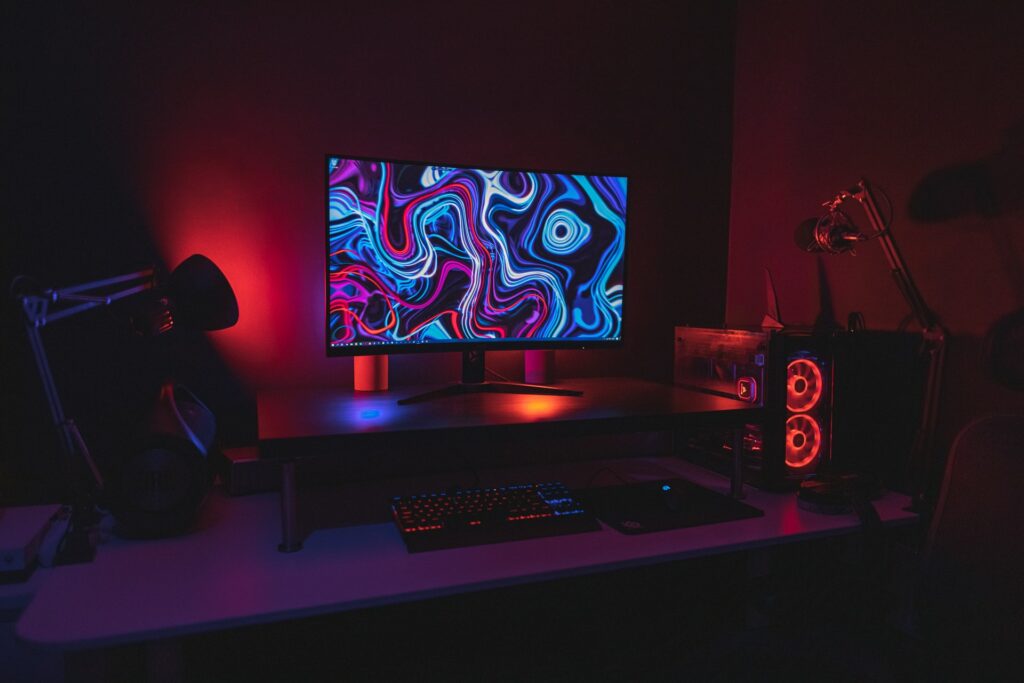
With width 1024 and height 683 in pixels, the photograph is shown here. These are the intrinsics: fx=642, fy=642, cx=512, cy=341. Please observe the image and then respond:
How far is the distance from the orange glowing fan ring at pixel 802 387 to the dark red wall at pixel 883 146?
1.07ft

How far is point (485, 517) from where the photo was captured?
119cm

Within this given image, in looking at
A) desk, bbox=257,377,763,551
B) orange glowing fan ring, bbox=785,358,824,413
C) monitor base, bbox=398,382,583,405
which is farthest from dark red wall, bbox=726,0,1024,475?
→ monitor base, bbox=398,382,583,405

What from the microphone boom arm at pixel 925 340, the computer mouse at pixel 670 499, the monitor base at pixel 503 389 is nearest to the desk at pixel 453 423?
the monitor base at pixel 503 389

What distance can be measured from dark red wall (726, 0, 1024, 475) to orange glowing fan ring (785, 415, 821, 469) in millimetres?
332

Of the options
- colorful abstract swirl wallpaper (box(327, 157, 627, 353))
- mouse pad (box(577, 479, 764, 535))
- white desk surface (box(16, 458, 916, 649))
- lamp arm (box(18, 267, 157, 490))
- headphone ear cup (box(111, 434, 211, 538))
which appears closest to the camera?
white desk surface (box(16, 458, 916, 649))

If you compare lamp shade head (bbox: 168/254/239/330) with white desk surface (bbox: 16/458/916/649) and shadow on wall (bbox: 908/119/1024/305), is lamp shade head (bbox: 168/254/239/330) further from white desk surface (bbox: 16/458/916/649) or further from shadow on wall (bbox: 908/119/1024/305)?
shadow on wall (bbox: 908/119/1024/305)

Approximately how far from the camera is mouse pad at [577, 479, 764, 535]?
4.03 feet


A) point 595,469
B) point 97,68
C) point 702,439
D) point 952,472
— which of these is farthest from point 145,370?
point 952,472

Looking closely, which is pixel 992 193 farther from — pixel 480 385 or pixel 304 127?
pixel 304 127

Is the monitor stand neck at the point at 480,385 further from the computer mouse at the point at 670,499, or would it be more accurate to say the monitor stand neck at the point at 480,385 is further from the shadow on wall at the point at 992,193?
the shadow on wall at the point at 992,193

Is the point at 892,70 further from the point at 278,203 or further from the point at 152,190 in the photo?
the point at 152,190

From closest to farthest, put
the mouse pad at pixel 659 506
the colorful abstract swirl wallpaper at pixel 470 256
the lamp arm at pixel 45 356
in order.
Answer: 1. the lamp arm at pixel 45 356
2. the mouse pad at pixel 659 506
3. the colorful abstract swirl wallpaper at pixel 470 256

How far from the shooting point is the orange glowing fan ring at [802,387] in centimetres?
152

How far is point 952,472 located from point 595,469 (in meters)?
0.80
